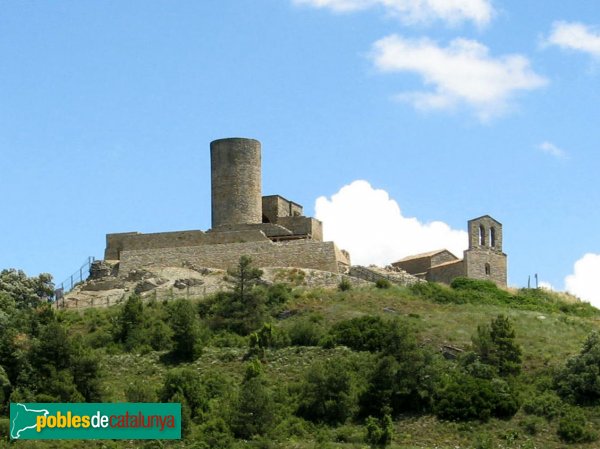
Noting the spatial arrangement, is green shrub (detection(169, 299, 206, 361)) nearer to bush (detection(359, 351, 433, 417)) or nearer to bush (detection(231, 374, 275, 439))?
bush (detection(231, 374, 275, 439))

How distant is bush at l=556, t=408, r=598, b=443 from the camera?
44.0 meters

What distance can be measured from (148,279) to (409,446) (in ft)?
63.7

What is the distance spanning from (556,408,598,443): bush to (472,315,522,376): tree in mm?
4116

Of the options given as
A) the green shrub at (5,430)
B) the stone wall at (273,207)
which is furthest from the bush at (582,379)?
the stone wall at (273,207)

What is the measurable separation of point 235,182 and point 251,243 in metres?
3.34

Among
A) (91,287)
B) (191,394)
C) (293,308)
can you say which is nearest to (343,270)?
(293,308)

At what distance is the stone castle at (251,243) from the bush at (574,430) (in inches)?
656

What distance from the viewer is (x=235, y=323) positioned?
53.5m

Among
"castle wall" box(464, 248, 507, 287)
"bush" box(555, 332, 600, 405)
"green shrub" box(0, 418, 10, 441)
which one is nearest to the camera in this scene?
"green shrub" box(0, 418, 10, 441)

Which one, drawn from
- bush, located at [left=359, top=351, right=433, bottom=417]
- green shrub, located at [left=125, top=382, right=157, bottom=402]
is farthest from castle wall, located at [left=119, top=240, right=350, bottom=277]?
green shrub, located at [left=125, top=382, right=157, bottom=402]

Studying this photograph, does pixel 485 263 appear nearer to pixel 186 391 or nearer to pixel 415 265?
pixel 415 265

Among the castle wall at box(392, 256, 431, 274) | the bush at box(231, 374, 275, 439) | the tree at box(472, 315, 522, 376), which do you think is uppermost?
the castle wall at box(392, 256, 431, 274)

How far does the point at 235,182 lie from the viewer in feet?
207

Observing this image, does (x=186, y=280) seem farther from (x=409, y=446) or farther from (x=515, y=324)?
(x=409, y=446)
